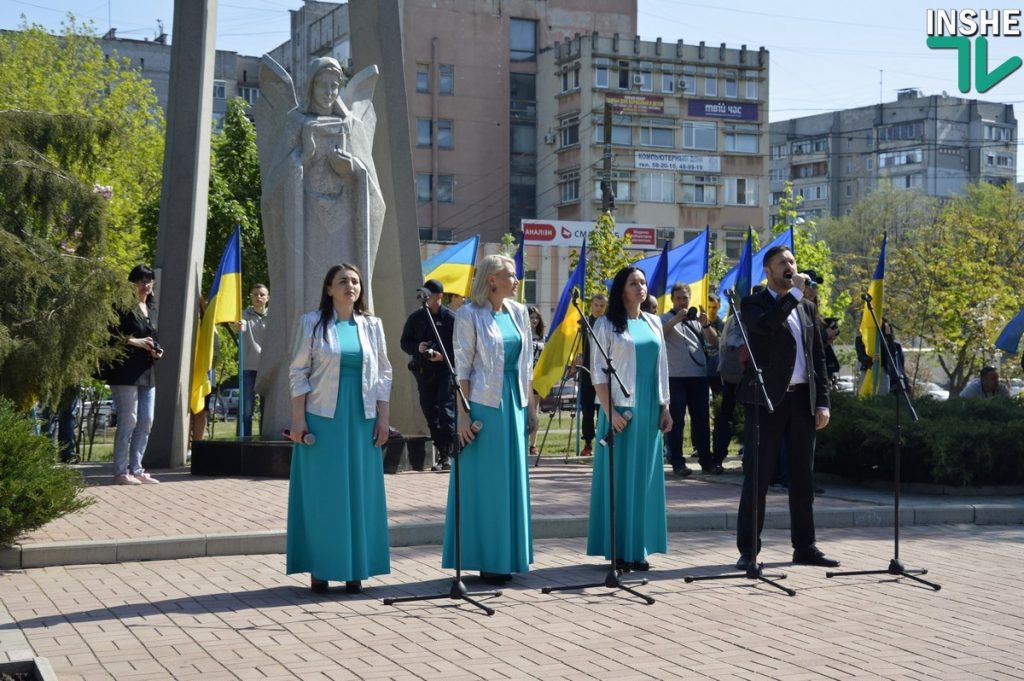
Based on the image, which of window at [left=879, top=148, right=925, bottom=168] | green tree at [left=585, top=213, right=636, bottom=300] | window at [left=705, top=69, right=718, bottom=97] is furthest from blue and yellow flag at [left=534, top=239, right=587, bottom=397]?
window at [left=879, top=148, right=925, bottom=168]

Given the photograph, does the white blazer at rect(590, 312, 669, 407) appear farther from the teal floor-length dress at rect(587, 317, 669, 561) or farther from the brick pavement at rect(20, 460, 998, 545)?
the brick pavement at rect(20, 460, 998, 545)

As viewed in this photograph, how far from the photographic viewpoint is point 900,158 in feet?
387

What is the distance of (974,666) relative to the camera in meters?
6.92

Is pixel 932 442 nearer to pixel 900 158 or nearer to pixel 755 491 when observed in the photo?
pixel 755 491

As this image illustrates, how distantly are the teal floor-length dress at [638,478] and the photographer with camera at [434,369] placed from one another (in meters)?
5.03

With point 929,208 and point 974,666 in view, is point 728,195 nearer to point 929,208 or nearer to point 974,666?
point 929,208

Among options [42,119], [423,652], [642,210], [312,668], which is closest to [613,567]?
[423,652]

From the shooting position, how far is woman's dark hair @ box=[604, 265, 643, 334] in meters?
9.77

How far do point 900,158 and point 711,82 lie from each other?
40042 mm

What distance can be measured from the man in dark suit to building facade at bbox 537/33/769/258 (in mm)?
69296

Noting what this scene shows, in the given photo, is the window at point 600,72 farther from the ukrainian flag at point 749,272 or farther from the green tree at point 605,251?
the ukrainian flag at point 749,272

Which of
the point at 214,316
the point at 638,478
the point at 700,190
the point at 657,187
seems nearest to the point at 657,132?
the point at 657,187

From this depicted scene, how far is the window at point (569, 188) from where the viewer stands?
265 feet

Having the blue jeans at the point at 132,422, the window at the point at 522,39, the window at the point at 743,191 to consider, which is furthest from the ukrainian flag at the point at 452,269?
the window at the point at 743,191
